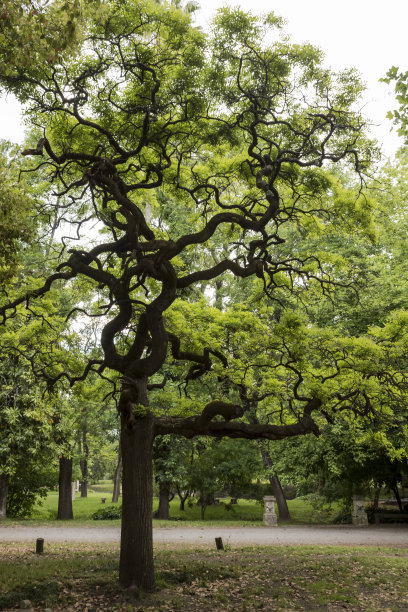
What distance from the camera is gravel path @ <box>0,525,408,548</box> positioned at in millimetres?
16344

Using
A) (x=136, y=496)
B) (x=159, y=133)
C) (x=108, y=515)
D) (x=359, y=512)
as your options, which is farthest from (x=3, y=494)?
(x=159, y=133)

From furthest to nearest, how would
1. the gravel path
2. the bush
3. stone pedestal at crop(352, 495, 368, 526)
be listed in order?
the bush < stone pedestal at crop(352, 495, 368, 526) < the gravel path

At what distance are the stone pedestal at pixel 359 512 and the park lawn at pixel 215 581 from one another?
31.6 feet

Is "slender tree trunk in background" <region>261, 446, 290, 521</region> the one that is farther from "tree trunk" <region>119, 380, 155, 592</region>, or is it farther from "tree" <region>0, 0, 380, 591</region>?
"tree trunk" <region>119, 380, 155, 592</region>

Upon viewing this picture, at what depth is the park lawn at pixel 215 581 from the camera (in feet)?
26.7

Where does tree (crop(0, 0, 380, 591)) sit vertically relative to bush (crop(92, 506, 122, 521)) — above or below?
above

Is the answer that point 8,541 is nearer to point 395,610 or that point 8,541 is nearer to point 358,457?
point 395,610

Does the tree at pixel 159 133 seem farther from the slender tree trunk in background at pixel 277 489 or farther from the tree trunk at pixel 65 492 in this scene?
the tree trunk at pixel 65 492

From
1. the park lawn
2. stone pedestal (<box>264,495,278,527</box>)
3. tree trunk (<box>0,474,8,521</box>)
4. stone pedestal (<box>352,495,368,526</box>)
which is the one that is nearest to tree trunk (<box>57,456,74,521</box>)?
tree trunk (<box>0,474,8,521</box>)

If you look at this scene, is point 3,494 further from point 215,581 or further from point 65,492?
point 215,581

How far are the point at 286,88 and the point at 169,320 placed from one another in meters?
5.61

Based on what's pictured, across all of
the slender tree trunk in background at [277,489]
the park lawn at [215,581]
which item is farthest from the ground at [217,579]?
the slender tree trunk in background at [277,489]

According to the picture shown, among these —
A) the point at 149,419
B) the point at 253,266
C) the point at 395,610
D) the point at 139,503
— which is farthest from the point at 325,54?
the point at 395,610

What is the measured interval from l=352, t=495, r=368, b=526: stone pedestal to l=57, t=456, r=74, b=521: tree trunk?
13564mm
